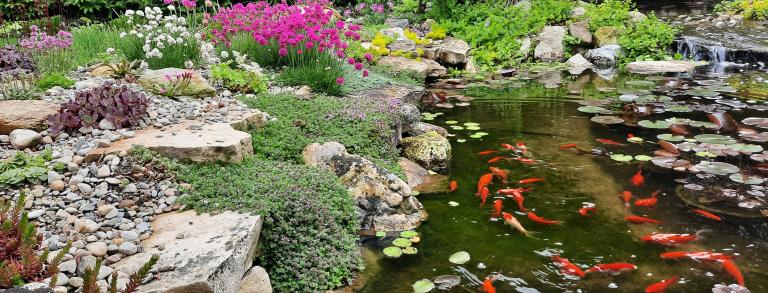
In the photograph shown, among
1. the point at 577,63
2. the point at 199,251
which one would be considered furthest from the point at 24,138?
the point at 577,63

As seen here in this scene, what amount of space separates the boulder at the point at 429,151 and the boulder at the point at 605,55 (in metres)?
7.19

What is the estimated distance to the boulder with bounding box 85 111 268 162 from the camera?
4.70 m

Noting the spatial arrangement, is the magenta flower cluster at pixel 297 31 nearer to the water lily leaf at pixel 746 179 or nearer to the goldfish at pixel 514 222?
the goldfish at pixel 514 222

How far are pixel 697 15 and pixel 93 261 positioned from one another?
1678cm

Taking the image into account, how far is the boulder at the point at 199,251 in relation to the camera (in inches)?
128

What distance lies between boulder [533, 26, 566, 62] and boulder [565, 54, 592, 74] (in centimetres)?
40

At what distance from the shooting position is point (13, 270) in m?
2.94

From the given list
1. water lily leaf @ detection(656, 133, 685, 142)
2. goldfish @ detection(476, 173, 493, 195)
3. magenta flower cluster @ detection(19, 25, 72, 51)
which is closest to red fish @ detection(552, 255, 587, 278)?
goldfish @ detection(476, 173, 493, 195)

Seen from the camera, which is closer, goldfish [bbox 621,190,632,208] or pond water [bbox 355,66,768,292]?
pond water [bbox 355,66,768,292]

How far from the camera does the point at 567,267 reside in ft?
13.8

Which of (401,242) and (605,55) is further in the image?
(605,55)

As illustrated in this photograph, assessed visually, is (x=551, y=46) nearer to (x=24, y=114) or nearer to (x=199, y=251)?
(x=24, y=114)

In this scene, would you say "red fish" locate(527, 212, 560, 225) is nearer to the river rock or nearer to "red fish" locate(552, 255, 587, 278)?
"red fish" locate(552, 255, 587, 278)

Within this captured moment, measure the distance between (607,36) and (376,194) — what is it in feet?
31.6
